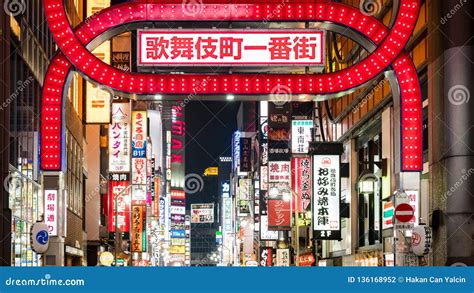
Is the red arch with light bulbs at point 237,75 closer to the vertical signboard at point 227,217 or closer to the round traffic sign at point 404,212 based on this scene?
the round traffic sign at point 404,212

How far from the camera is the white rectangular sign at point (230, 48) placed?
65.3ft

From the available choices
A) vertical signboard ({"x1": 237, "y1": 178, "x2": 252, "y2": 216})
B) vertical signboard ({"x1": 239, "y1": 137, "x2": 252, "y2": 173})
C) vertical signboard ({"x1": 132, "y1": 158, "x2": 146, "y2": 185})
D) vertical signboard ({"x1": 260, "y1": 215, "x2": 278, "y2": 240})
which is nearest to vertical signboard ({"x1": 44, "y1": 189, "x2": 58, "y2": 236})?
vertical signboard ({"x1": 132, "y1": 158, "x2": 146, "y2": 185})

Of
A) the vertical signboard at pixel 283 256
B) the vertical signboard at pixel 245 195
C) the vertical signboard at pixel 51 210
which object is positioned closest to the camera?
the vertical signboard at pixel 51 210

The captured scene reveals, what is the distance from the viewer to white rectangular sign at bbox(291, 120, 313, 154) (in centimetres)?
5266

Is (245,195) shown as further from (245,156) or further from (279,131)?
(279,131)

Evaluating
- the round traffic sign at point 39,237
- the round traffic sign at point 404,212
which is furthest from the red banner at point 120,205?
the round traffic sign at point 404,212

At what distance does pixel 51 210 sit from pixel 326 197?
19.7m

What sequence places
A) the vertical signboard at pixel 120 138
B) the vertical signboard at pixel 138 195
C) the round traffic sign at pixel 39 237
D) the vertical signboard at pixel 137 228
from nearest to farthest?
1. the round traffic sign at pixel 39 237
2. the vertical signboard at pixel 120 138
3. the vertical signboard at pixel 138 195
4. the vertical signboard at pixel 137 228

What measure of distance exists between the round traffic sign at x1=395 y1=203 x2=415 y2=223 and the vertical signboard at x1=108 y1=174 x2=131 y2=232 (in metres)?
42.8

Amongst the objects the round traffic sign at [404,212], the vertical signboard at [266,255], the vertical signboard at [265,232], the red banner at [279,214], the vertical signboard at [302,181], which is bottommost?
the vertical signboard at [266,255]

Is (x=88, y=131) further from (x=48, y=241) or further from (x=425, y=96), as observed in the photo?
(x=48, y=241)

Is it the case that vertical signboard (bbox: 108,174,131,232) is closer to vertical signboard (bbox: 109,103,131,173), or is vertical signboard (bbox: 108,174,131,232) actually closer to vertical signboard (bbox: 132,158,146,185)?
vertical signboard (bbox: 109,103,131,173)

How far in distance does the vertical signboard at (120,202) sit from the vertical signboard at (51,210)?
4061cm

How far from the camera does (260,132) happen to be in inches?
3701
